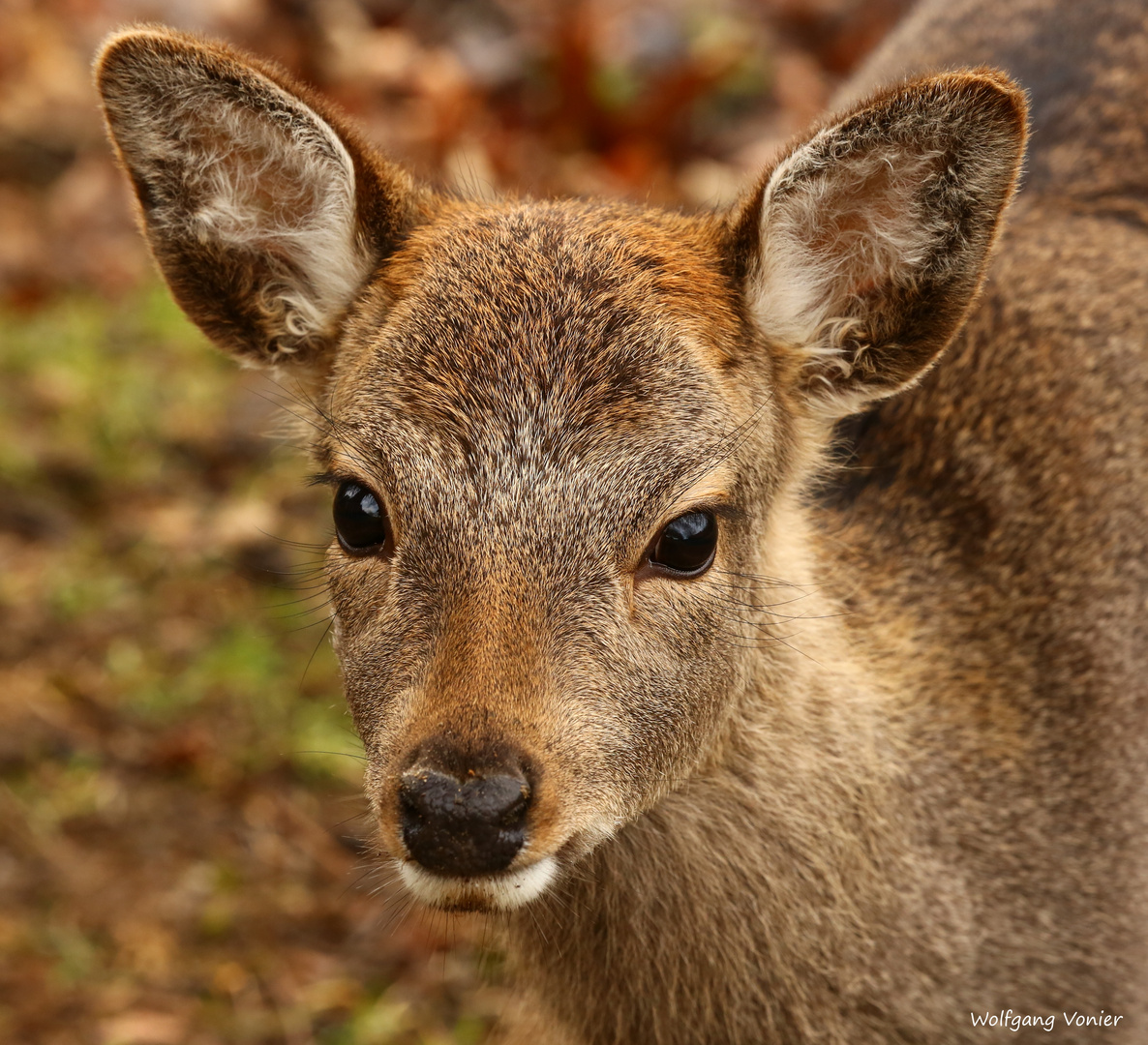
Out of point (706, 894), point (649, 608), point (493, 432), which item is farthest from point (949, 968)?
point (493, 432)

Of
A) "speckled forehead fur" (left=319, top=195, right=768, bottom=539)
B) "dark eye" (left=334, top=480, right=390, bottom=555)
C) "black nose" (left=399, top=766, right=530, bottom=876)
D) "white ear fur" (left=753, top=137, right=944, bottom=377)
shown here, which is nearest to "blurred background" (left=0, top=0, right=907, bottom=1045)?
"dark eye" (left=334, top=480, right=390, bottom=555)

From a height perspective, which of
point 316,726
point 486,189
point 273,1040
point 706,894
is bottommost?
point 273,1040

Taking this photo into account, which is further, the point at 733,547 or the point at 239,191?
the point at 239,191

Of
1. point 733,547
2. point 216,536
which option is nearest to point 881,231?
point 733,547

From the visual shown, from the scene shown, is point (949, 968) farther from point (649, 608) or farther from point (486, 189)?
point (486, 189)

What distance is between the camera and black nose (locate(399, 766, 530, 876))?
2793 millimetres

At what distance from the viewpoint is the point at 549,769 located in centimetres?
292

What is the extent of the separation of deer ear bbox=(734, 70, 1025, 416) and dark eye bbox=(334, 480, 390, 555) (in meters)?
1.11

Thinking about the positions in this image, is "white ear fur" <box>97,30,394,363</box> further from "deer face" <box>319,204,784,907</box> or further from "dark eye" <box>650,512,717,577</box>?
"dark eye" <box>650,512,717,577</box>

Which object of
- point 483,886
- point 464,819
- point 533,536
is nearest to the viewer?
point 464,819

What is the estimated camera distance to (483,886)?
2.90 m

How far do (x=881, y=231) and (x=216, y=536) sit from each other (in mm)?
4120

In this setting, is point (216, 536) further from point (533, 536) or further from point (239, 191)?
point (533, 536)

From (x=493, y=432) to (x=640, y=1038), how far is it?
1.78 m
